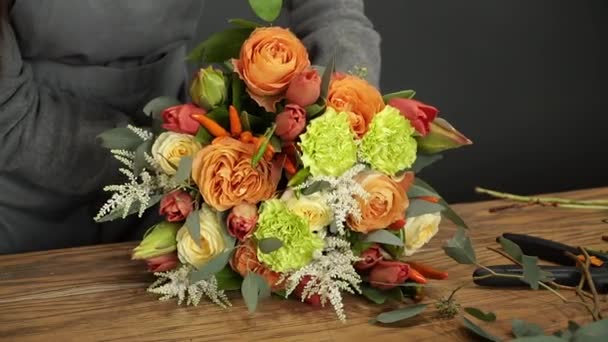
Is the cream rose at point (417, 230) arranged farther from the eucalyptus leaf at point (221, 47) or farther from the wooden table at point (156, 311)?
the eucalyptus leaf at point (221, 47)

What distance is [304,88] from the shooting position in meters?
1.00

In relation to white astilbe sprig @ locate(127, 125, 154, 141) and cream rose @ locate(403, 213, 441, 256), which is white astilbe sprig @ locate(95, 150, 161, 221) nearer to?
white astilbe sprig @ locate(127, 125, 154, 141)

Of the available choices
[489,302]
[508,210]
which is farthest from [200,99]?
[508,210]

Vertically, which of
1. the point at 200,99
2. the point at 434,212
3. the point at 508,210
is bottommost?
the point at 508,210

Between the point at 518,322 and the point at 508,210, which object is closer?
the point at 518,322

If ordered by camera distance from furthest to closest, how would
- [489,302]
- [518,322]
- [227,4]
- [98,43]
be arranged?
[227,4], [98,43], [489,302], [518,322]

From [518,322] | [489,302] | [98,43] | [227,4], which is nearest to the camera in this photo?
[518,322]

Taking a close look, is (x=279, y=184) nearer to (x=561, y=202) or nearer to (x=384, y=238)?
(x=384, y=238)

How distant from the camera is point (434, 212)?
43.1 inches

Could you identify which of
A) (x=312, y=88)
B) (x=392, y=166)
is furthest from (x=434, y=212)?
(x=312, y=88)

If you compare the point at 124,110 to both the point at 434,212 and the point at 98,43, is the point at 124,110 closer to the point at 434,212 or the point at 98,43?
the point at 98,43

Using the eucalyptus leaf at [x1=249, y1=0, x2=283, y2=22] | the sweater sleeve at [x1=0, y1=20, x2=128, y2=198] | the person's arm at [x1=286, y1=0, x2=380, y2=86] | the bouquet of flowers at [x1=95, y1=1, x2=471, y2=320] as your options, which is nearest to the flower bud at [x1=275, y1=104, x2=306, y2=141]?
the bouquet of flowers at [x1=95, y1=1, x2=471, y2=320]

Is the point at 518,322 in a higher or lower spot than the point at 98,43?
lower

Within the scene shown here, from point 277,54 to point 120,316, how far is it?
0.33 m
